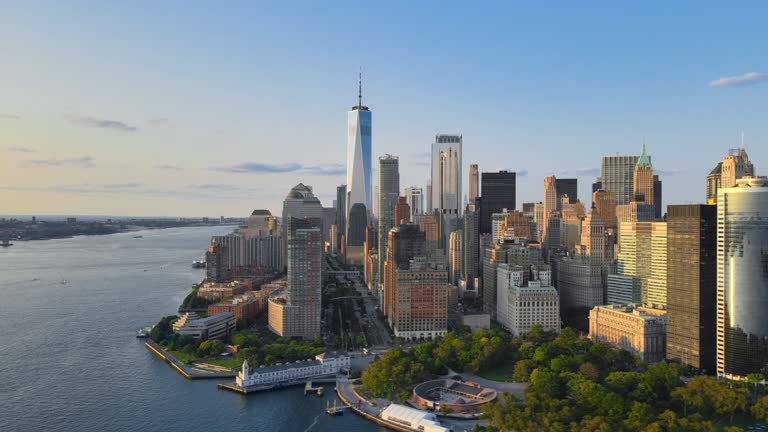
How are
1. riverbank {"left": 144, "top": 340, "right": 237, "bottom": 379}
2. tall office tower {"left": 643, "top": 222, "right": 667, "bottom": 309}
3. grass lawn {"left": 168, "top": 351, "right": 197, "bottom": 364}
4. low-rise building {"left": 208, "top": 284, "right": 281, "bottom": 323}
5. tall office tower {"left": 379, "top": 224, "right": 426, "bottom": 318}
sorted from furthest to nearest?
tall office tower {"left": 379, "top": 224, "right": 426, "bottom": 318}, low-rise building {"left": 208, "top": 284, "right": 281, "bottom": 323}, tall office tower {"left": 643, "top": 222, "right": 667, "bottom": 309}, grass lawn {"left": 168, "top": 351, "right": 197, "bottom": 364}, riverbank {"left": 144, "top": 340, "right": 237, "bottom": 379}

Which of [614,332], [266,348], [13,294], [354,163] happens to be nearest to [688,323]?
[614,332]

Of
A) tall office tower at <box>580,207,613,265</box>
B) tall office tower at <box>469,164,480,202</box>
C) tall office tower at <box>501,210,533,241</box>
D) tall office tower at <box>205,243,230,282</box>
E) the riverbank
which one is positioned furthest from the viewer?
tall office tower at <box>469,164,480,202</box>

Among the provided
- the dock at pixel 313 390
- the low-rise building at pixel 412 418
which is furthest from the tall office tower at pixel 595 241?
the low-rise building at pixel 412 418

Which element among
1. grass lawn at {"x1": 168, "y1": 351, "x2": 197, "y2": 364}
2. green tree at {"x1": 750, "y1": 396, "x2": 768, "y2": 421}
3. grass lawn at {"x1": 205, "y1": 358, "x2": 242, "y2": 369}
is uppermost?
green tree at {"x1": 750, "y1": 396, "x2": 768, "y2": 421}

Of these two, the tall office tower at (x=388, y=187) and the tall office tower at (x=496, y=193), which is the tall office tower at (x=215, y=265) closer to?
the tall office tower at (x=388, y=187)

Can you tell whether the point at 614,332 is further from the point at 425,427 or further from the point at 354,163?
the point at 354,163

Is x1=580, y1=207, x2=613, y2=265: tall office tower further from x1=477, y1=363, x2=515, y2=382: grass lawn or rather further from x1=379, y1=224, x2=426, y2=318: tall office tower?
x1=477, y1=363, x2=515, y2=382: grass lawn

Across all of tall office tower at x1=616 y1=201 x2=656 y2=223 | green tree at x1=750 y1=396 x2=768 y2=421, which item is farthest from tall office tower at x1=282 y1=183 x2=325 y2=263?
green tree at x1=750 y1=396 x2=768 y2=421
